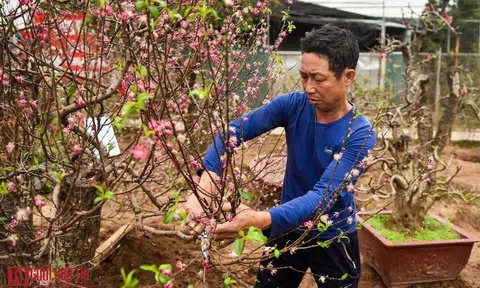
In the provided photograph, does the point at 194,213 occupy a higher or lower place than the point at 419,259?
higher

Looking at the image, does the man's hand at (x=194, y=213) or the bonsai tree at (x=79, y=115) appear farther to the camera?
the bonsai tree at (x=79, y=115)

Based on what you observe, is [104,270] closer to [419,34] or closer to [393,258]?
[393,258]

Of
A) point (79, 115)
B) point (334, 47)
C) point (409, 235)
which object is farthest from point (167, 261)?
point (334, 47)

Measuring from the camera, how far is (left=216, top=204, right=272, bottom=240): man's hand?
5.04ft

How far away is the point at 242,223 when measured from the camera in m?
1.54

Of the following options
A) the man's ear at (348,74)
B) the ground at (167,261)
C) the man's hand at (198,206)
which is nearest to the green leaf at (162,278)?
the man's hand at (198,206)

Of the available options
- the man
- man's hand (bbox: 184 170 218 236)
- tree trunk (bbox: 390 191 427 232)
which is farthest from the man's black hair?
tree trunk (bbox: 390 191 427 232)

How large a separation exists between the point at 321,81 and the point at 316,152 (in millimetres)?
390

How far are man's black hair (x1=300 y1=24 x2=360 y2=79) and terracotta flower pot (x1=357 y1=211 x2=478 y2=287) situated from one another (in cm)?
197

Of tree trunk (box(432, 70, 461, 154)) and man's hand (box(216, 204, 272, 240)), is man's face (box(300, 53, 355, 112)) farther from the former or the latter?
tree trunk (box(432, 70, 461, 154))

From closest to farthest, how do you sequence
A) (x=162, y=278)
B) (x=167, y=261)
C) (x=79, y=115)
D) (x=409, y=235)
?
(x=162, y=278), (x=79, y=115), (x=409, y=235), (x=167, y=261)

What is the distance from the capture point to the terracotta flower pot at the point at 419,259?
11.3 ft

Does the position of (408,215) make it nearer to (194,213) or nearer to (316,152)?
(316,152)

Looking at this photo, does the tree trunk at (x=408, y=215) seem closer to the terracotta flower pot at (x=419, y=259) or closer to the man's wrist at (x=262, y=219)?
the terracotta flower pot at (x=419, y=259)
